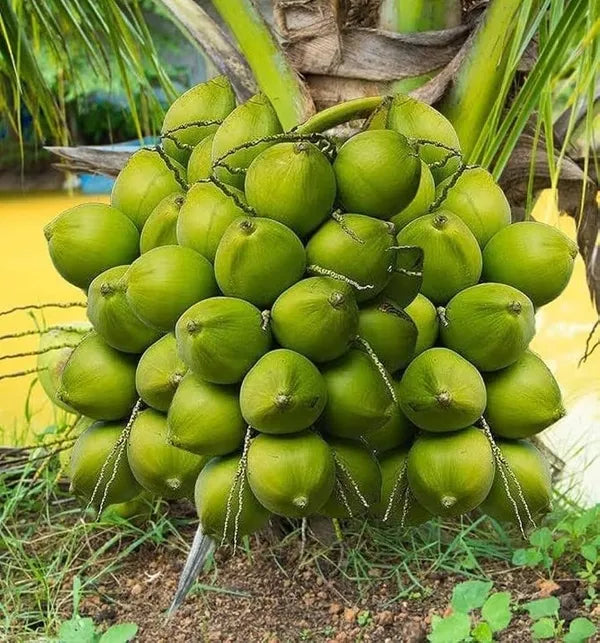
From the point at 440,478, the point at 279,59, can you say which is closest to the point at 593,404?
the point at 279,59

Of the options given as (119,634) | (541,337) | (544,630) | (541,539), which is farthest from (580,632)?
(541,337)

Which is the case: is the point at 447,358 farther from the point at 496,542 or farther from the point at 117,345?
the point at 496,542

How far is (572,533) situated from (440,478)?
1.54 metres

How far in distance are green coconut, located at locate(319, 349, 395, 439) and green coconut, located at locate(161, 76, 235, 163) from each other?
384 mm

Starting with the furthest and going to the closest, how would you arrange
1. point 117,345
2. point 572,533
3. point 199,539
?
1. point 572,533
2. point 199,539
3. point 117,345

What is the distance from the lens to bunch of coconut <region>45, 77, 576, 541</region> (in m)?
0.84

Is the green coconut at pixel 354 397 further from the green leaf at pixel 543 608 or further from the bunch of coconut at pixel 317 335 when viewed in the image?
the green leaf at pixel 543 608

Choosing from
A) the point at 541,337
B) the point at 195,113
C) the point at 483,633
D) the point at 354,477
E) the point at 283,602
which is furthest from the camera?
the point at 541,337

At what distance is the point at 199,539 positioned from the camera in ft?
4.99

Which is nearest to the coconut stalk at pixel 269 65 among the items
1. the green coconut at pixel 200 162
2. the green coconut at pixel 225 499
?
the green coconut at pixel 200 162

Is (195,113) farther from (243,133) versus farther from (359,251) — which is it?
(359,251)

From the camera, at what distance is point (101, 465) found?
3.26ft

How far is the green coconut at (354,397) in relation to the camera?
839 mm

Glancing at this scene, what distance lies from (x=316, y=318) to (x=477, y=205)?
29 centimetres
